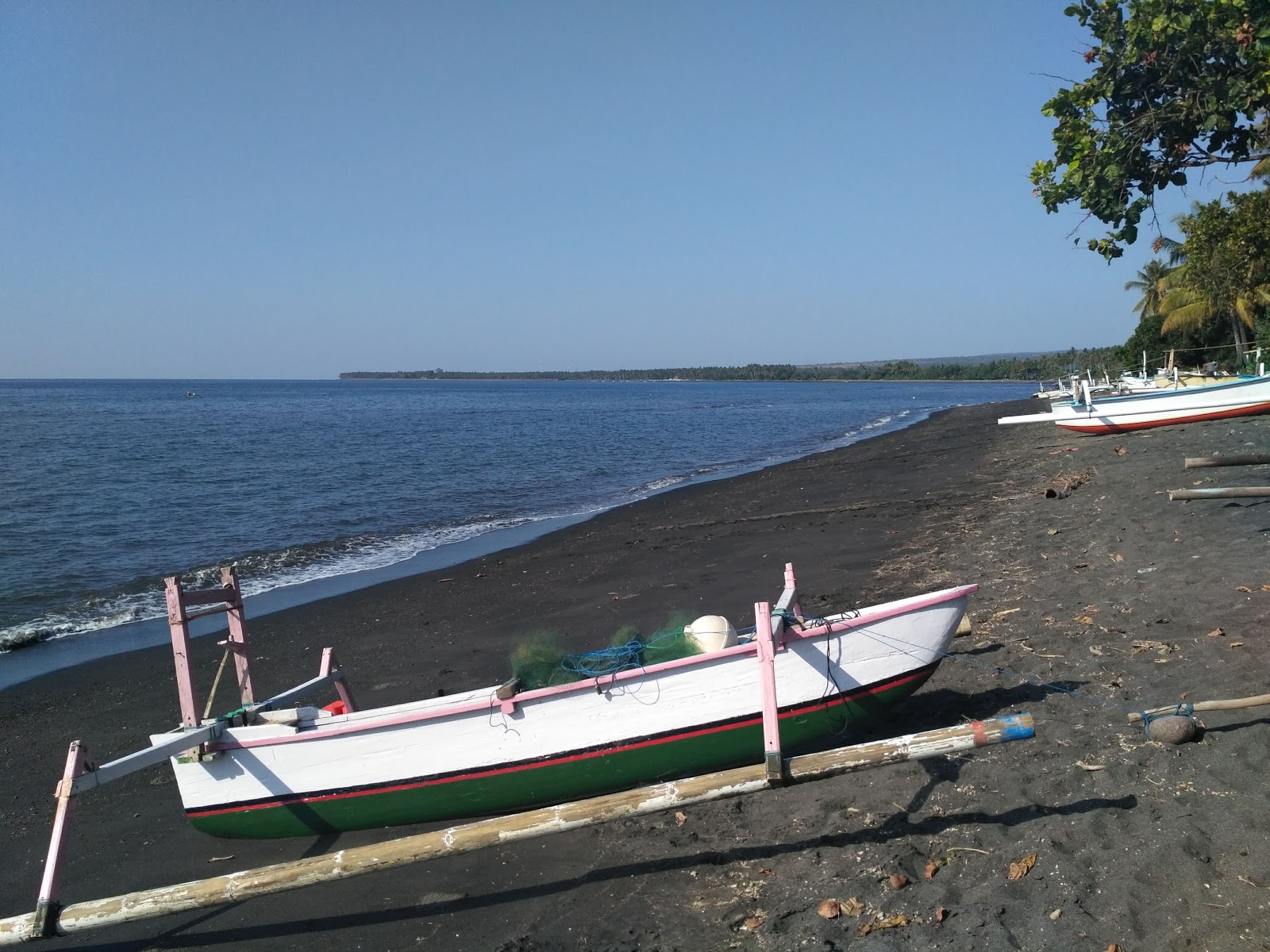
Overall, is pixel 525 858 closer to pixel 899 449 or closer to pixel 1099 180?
pixel 1099 180

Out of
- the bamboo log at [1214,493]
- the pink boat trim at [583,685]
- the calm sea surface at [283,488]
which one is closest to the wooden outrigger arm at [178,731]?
the pink boat trim at [583,685]

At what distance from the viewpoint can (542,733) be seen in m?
5.84

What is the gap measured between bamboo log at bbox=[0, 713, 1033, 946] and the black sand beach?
58 centimetres

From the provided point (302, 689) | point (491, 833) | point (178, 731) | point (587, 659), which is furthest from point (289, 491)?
point (491, 833)

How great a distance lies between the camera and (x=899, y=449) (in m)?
32.7

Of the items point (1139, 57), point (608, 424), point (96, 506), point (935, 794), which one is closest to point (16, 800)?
point (935, 794)

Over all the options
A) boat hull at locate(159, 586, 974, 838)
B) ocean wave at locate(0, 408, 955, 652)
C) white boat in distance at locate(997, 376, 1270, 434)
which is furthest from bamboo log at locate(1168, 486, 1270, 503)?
white boat in distance at locate(997, 376, 1270, 434)

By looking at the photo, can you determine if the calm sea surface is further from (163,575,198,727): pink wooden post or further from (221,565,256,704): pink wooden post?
(163,575,198,727): pink wooden post

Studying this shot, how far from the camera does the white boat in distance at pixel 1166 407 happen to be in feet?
71.9

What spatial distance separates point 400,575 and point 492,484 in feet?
45.4

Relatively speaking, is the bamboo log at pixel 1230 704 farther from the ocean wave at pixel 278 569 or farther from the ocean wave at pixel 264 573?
the ocean wave at pixel 264 573

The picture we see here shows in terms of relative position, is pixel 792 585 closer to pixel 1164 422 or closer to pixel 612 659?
pixel 612 659

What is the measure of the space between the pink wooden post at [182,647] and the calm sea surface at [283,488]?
30.5ft

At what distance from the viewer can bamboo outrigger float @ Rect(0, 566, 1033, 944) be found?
5781 millimetres
